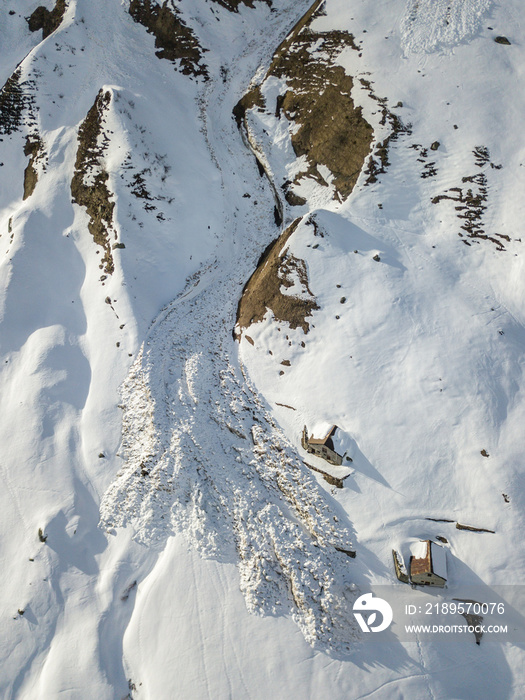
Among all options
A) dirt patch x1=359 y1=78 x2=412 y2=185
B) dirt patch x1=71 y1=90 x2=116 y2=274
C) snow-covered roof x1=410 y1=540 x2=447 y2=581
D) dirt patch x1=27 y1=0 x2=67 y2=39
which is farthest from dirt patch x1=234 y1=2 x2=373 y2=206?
snow-covered roof x1=410 y1=540 x2=447 y2=581

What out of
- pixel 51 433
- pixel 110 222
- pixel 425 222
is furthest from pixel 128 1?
pixel 51 433

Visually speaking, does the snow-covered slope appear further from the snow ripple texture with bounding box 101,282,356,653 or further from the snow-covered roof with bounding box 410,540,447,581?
the snow-covered roof with bounding box 410,540,447,581

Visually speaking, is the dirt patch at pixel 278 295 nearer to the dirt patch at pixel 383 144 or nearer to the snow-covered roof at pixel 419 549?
the dirt patch at pixel 383 144

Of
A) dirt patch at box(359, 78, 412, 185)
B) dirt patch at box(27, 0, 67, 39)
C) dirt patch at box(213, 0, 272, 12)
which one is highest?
dirt patch at box(27, 0, 67, 39)

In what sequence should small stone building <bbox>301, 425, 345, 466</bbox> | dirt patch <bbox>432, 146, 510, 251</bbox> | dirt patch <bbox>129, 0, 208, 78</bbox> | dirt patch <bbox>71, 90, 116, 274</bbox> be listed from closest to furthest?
small stone building <bbox>301, 425, 345, 466</bbox> < dirt patch <bbox>432, 146, 510, 251</bbox> < dirt patch <bbox>71, 90, 116, 274</bbox> < dirt patch <bbox>129, 0, 208, 78</bbox>

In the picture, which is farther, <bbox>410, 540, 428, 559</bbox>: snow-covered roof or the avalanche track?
the avalanche track

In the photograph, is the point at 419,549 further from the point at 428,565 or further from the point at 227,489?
the point at 227,489

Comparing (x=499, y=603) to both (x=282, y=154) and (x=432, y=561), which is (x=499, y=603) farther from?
(x=282, y=154)
